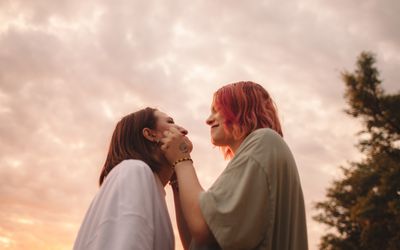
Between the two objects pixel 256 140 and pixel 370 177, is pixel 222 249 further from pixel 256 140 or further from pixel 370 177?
pixel 370 177

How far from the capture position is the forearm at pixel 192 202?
96.5 inches

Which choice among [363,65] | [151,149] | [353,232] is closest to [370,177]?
[353,232]

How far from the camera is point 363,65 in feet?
62.8

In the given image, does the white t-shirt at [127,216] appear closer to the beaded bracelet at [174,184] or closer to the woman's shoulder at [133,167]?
the woman's shoulder at [133,167]

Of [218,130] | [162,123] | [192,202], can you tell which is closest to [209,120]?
[218,130]

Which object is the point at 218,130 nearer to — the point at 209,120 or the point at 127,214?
the point at 209,120

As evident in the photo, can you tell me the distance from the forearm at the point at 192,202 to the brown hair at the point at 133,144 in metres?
0.55

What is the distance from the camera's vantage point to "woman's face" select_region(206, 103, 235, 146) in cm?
318

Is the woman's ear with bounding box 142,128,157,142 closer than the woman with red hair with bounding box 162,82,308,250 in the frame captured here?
No

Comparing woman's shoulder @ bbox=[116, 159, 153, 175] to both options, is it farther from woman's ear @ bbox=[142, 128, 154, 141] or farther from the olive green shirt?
woman's ear @ bbox=[142, 128, 154, 141]

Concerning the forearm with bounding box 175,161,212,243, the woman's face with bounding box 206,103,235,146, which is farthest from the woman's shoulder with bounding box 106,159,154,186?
the woman's face with bounding box 206,103,235,146

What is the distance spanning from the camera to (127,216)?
98.6 inches

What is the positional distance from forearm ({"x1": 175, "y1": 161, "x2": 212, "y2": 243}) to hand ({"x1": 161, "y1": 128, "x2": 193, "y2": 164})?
→ 11 cm

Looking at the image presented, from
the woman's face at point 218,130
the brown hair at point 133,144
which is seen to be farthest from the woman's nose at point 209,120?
the brown hair at point 133,144
